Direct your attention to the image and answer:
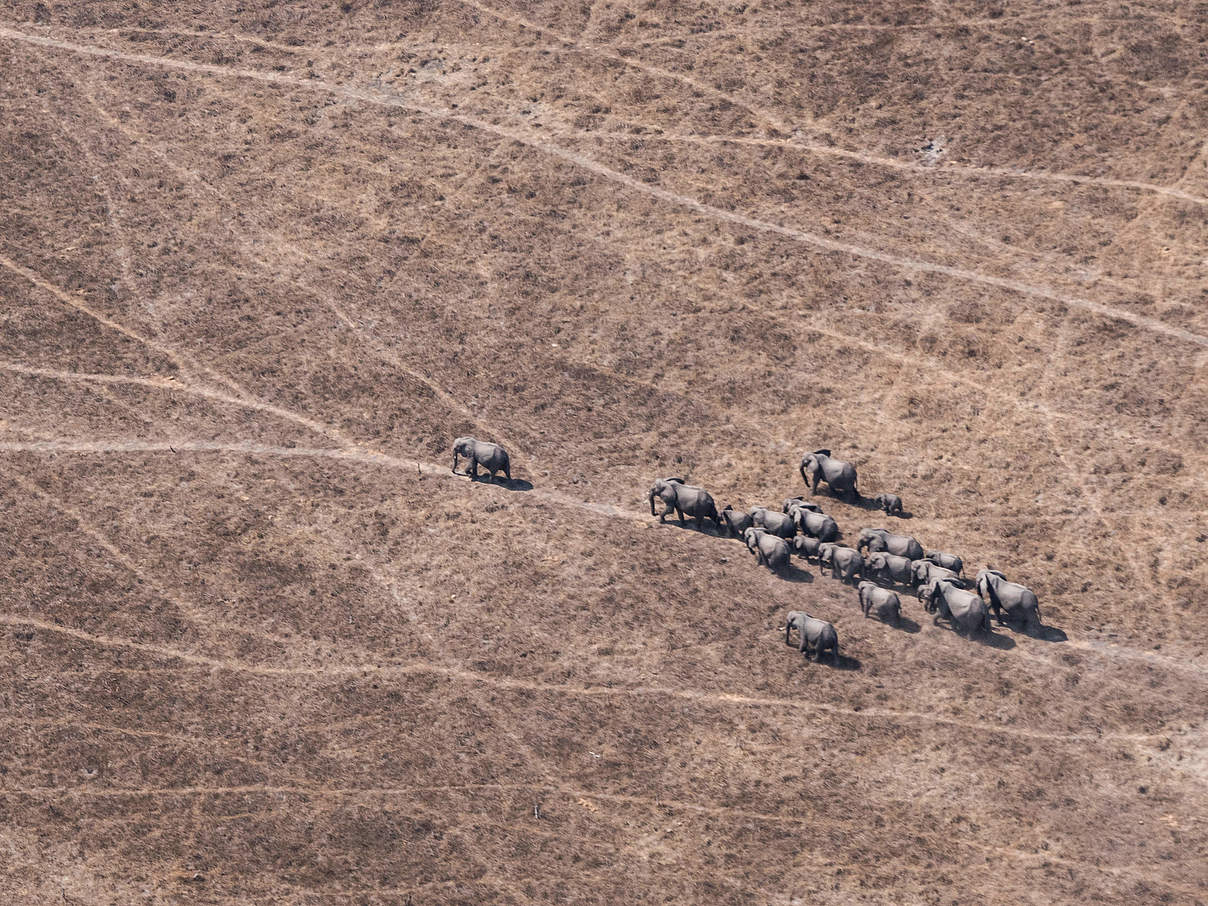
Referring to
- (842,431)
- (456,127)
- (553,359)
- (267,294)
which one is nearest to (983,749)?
(842,431)

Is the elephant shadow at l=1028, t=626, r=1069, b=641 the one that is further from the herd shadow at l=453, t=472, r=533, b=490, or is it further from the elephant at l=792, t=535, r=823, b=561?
the herd shadow at l=453, t=472, r=533, b=490

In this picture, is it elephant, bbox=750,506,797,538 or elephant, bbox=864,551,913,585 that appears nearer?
elephant, bbox=864,551,913,585

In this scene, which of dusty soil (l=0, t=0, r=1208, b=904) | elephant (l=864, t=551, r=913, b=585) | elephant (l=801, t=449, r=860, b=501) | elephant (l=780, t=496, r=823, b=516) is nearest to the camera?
dusty soil (l=0, t=0, r=1208, b=904)

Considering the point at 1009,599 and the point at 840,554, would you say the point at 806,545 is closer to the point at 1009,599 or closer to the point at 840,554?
the point at 840,554

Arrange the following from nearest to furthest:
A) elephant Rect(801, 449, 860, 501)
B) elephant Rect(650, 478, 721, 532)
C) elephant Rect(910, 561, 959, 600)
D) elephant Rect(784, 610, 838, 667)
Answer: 1. elephant Rect(784, 610, 838, 667)
2. elephant Rect(910, 561, 959, 600)
3. elephant Rect(650, 478, 721, 532)
4. elephant Rect(801, 449, 860, 501)

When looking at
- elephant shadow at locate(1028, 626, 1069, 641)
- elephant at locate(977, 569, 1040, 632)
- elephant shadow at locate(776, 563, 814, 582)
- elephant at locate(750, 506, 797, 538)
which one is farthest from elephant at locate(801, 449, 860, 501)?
elephant shadow at locate(1028, 626, 1069, 641)

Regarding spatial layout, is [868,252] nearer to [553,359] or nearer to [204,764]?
[553,359]

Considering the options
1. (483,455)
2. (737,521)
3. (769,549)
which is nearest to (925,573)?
(769,549)
